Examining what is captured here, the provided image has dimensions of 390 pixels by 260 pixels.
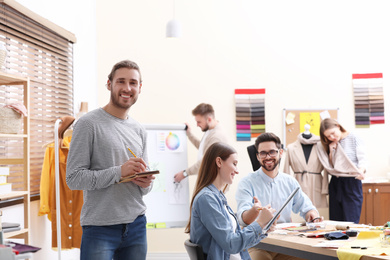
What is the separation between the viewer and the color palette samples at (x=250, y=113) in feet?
18.6

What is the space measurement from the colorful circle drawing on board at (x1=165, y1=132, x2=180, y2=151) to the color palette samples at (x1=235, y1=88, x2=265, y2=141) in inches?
37.8

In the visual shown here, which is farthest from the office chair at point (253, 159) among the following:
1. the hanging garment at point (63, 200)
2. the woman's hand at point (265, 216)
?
the woman's hand at point (265, 216)

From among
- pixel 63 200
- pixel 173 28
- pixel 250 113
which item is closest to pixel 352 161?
pixel 250 113

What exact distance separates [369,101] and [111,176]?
4.25 meters

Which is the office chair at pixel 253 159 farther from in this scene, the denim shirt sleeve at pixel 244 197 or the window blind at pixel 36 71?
the window blind at pixel 36 71

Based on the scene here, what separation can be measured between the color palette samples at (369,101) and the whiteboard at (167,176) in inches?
82.0

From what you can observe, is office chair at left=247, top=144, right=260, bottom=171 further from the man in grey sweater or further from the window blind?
the man in grey sweater

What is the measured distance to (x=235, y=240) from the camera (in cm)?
228

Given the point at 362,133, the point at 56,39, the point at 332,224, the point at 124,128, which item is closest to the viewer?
the point at 124,128

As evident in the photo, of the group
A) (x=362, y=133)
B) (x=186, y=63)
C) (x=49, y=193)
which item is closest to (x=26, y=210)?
(x=49, y=193)

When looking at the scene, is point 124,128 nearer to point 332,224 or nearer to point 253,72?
point 332,224

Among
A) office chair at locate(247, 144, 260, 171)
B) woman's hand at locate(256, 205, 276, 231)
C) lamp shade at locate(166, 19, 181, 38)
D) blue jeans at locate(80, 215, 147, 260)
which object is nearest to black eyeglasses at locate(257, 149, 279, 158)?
woman's hand at locate(256, 205, 276, 231)

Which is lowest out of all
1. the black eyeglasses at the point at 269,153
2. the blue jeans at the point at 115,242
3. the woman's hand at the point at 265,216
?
the blue jeans at the point at 115,242

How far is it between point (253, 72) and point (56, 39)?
2.24 m
